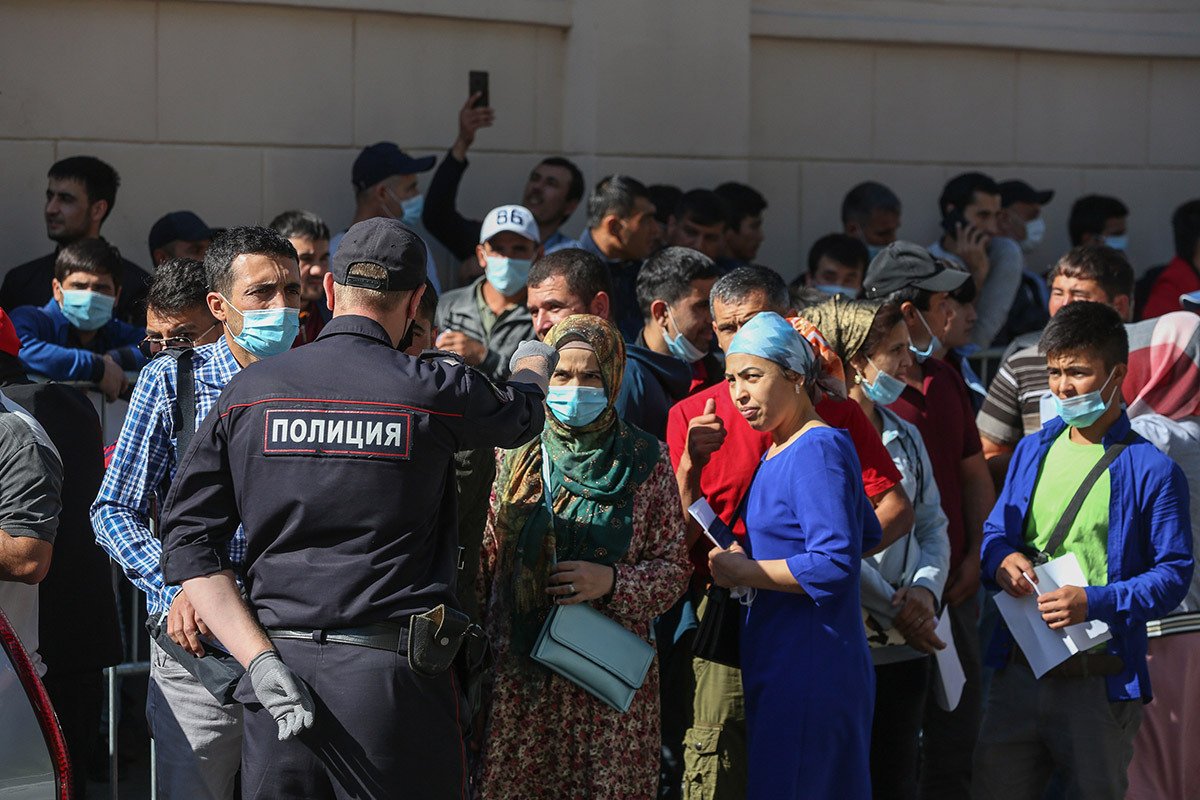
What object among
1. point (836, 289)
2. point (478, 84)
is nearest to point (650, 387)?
point (836, 289)

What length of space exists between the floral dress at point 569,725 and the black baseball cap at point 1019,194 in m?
5.39

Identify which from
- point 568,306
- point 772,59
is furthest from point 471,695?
point 772,59

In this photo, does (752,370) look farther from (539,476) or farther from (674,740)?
(674,740)

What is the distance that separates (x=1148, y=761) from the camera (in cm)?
539

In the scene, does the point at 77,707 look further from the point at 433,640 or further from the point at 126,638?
the point at 433,640

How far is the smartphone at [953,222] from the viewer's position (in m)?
8.83

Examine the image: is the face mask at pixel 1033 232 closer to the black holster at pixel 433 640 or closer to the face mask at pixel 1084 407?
the face mask at pixel 1084 407

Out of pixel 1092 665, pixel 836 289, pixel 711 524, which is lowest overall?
pixel 1092 665

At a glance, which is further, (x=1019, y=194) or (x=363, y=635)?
(x=1019, y=194)

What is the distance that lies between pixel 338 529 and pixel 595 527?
1.19 meters

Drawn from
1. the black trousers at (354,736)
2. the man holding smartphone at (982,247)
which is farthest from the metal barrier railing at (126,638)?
the man holding smartphone at (982,247)

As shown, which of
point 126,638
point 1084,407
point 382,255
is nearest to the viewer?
point 382,255

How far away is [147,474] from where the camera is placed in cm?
420

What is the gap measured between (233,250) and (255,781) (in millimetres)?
1489
